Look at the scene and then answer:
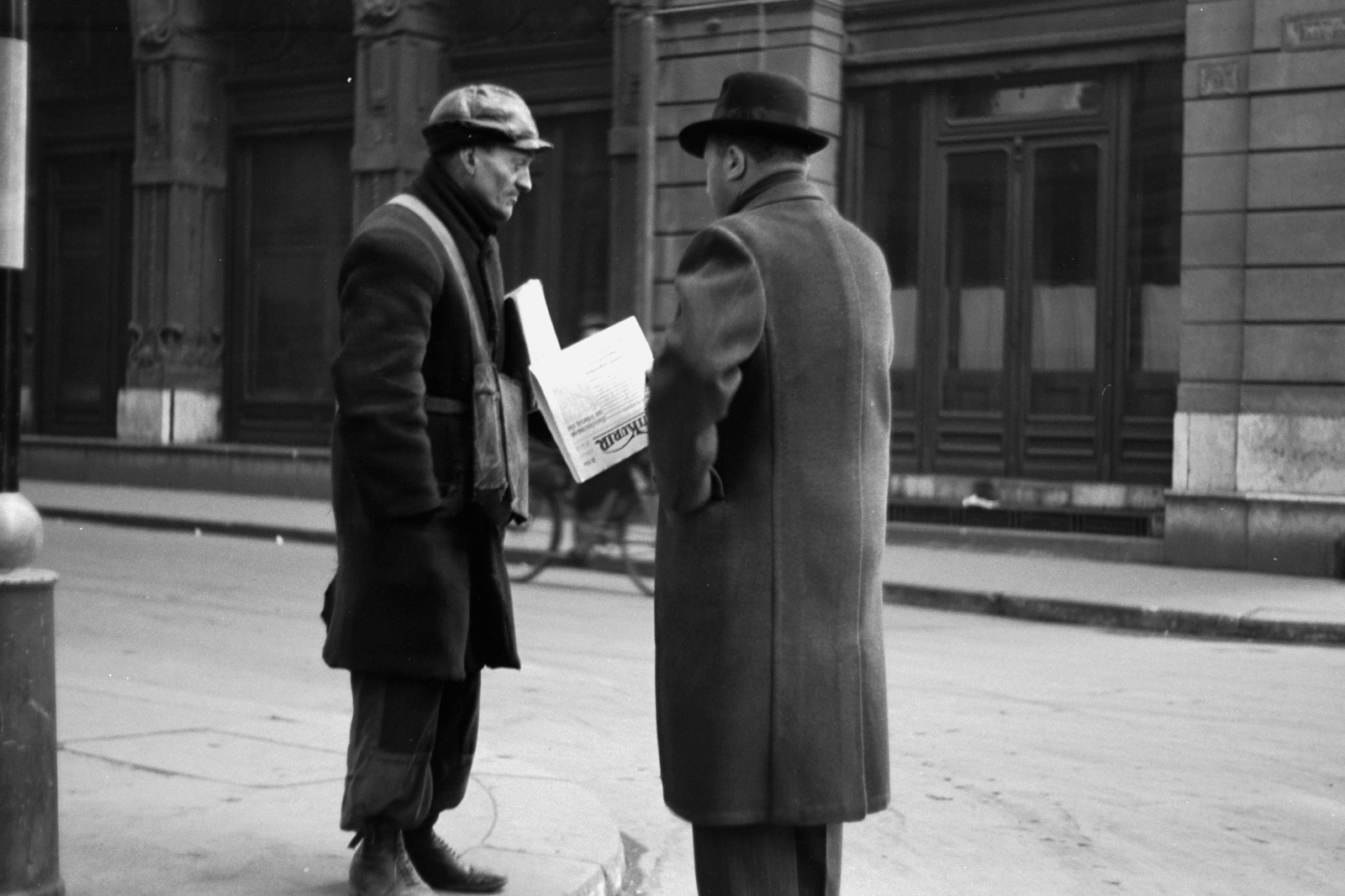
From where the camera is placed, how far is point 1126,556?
14891 mm

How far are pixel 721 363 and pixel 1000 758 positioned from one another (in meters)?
4.02

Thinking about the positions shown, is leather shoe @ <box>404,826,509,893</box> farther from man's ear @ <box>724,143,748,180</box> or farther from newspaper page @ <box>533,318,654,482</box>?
man's ear @ <box>724,143,748,180</box>

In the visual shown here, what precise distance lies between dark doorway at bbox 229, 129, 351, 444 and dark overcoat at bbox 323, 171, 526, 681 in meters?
16.9

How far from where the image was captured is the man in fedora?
366cm

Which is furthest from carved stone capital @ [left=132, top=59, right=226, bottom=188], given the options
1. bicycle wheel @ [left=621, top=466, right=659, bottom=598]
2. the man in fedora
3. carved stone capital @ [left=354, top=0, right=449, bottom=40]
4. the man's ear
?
the man in fedora

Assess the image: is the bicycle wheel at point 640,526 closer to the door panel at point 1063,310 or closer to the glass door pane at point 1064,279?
the door panel at point 1063,310

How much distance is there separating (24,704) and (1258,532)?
1154 centimetres

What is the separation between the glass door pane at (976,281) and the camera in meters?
16.3

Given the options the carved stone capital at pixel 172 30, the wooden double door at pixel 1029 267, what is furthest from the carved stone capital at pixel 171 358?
the wooden double door at pixel 1029 267

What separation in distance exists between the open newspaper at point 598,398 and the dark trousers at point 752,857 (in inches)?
40.7

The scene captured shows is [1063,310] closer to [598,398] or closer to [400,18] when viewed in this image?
[400,18]

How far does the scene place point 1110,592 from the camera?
12719mm

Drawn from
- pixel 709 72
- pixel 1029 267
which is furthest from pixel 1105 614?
pixel 709 72

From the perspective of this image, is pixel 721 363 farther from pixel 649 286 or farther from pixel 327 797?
pixel 649 286
